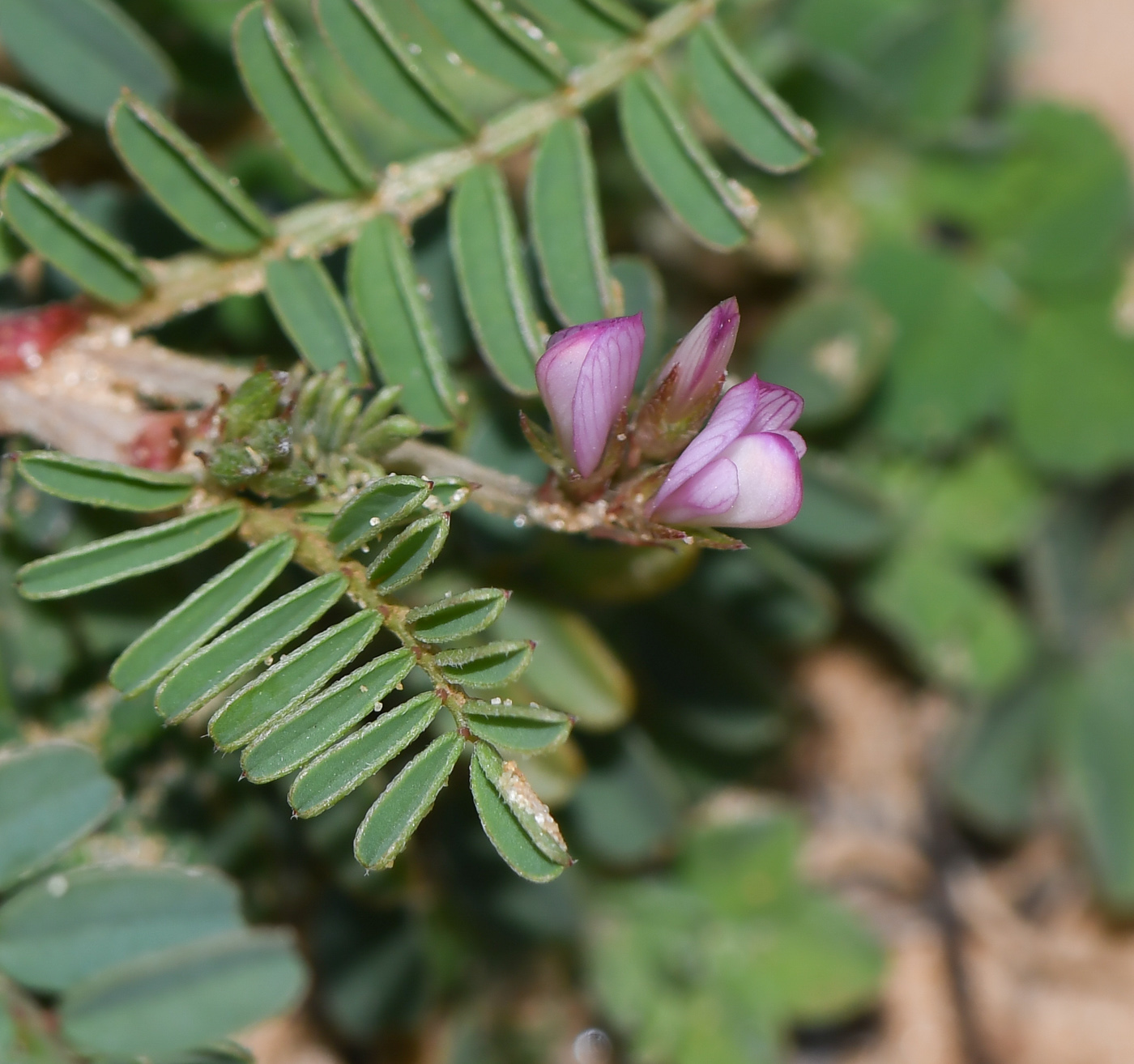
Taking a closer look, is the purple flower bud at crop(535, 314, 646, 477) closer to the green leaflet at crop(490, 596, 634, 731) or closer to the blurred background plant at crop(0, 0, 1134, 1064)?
the blurred background plant at crop(0, 0, 1134, 1064)

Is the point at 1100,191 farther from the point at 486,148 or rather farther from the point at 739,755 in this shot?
the point at 486,148

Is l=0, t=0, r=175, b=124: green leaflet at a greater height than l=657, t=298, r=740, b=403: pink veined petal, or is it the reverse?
l=0, t=0, r=175, b=124: green leaflet

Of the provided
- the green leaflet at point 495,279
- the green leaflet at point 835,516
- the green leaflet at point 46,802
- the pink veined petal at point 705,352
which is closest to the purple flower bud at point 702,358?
the pink veined petal at point 705,352

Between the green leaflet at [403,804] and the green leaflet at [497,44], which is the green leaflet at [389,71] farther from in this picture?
the green leaflet at [403,804]

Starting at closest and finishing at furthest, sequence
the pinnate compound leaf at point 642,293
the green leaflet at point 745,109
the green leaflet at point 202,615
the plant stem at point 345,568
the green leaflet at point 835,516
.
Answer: the plant stem at point 345,568 < the green leaflet at point 202,615 < the green leaflet at point 745,109 < the pinnate compound leaf at point 642,293 < the green leaflet at point 835,516

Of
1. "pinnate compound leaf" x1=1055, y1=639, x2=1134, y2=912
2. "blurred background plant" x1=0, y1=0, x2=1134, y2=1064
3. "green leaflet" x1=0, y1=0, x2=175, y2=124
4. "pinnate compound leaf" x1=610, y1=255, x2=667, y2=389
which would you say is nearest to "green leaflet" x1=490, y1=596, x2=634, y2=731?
"blurred background plant" x1=0, y1=0, x2=1134, y2=1064
